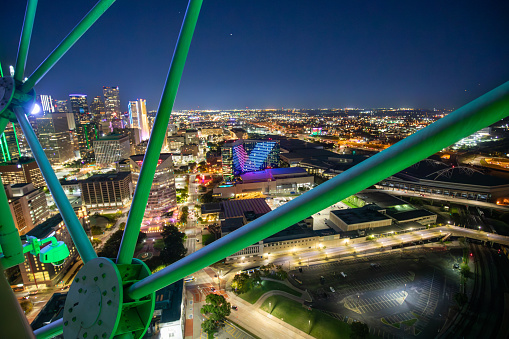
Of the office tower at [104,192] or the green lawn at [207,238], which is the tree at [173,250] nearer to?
the green lawn at [207,238]

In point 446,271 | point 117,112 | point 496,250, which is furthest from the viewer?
point 117,112

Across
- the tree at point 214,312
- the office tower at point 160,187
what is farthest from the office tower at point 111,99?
the tree at point 214,312

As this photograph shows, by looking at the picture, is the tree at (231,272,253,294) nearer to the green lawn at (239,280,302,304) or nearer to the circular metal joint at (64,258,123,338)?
the green lawn at (239,280,302,304)

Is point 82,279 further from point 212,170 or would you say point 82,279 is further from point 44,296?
point 212,170

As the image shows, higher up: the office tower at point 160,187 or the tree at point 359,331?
the office tower at point 160,187

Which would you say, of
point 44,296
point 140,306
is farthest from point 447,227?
point 44,296
